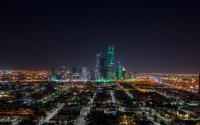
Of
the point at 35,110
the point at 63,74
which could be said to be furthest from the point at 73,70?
the point at 35,110

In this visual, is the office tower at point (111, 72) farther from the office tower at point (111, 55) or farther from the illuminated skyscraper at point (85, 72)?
the illuminated skyscraper at point (85, 72)

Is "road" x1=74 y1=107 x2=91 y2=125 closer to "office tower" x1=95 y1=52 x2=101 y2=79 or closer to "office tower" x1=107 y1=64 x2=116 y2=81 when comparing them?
"office tower" x1=107 y1=64 x2=116 y2=81

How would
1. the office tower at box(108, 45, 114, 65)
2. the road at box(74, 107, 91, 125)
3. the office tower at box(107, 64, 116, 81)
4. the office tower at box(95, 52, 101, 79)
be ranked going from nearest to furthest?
the road at box(74, 107, 91, 125) < the office tower at box(107, 64, 116, 81) < the office tower at box(95, 52, 101, 79) < the office tower at box(108, 45, 114, 65)

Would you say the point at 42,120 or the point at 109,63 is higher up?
the point at 109,63

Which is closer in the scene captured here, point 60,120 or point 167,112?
point 60,120

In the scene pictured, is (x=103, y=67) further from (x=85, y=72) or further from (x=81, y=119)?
(x=81, y=119)

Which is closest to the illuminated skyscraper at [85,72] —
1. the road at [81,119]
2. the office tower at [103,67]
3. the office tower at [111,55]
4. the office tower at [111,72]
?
the office tower at [103,67]

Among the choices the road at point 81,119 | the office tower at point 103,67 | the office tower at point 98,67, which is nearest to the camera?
the road at point 81,119

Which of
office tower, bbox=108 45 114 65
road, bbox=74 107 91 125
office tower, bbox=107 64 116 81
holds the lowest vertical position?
road, bbox=74 107 91 125

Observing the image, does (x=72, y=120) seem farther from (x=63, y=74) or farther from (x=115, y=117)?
(x=63, y=74)

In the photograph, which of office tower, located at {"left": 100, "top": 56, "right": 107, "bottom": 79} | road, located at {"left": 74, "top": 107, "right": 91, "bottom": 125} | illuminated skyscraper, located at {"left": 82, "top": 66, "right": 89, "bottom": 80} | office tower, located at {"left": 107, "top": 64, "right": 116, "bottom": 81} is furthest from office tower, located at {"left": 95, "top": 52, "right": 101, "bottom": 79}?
road, located at {"left": 74, "top": 107, "right": 91, "bottom": 125}

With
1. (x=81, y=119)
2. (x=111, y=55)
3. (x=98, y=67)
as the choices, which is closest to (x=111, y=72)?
(x=98, y=67)
